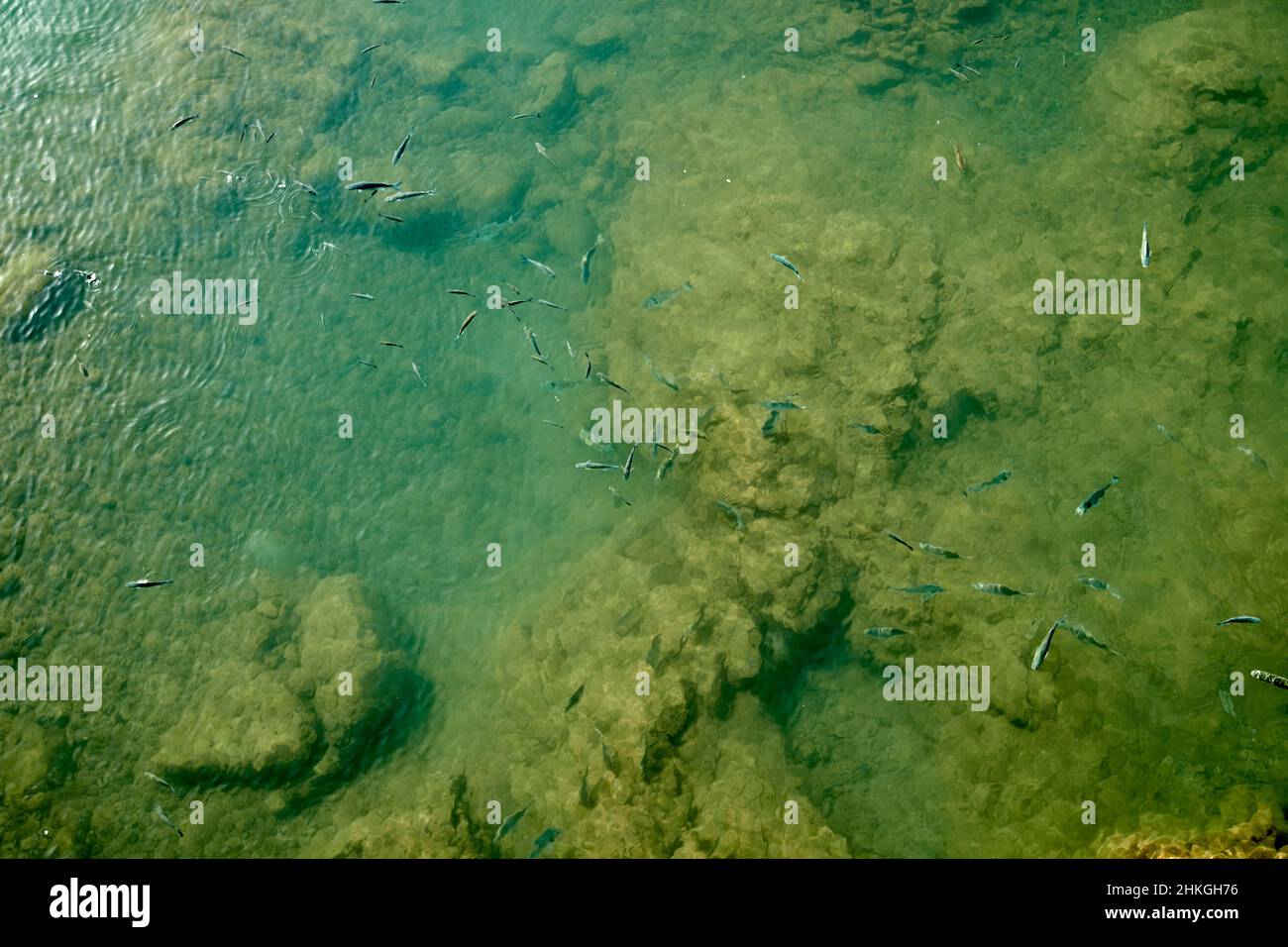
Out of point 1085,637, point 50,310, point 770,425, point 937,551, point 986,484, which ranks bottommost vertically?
point 1085,637

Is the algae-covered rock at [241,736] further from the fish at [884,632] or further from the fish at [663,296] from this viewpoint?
the fish at [663,296]

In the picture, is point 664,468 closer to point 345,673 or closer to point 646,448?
point 646,448

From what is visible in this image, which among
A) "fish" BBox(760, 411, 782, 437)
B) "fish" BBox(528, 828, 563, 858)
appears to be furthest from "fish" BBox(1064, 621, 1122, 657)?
"fish" BBox(528, 828, 563, 858)

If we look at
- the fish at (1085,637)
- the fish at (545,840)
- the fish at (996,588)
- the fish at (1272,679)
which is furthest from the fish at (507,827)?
the fish at (1272,679)

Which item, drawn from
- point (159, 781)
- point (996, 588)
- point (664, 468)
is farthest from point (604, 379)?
point (159, 781)

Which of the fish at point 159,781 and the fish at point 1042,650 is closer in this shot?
the fish at point 1042,650
